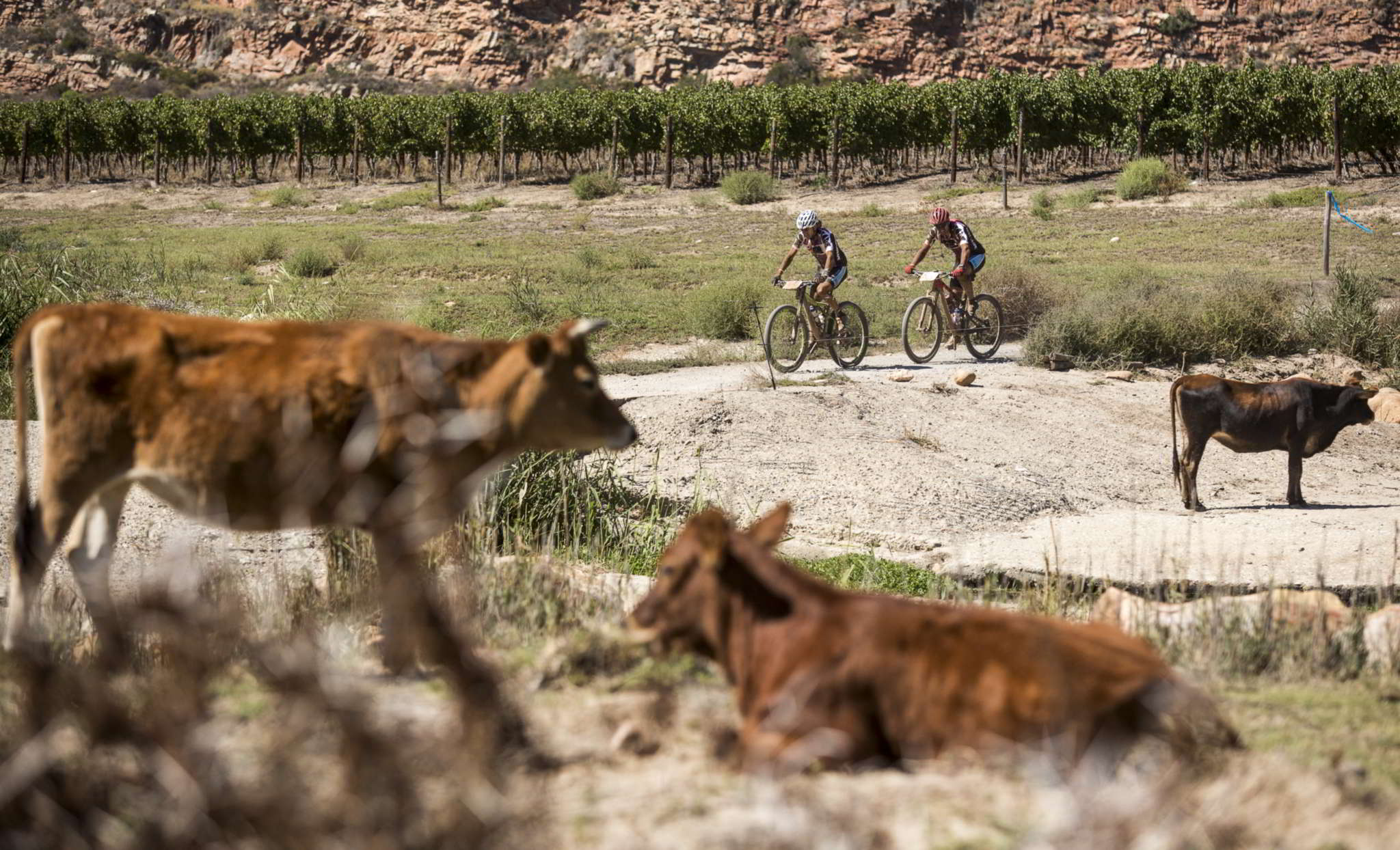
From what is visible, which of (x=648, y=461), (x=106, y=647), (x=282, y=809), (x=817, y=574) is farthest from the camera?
(x=648, y=461)

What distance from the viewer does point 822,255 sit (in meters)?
16.4

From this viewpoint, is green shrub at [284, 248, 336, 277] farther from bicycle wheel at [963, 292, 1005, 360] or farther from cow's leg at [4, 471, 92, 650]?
cow's leg at [4, 471, 92, 650]

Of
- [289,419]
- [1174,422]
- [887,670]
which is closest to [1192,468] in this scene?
[1174,422]

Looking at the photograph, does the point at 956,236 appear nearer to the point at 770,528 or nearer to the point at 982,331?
the point at 982,331

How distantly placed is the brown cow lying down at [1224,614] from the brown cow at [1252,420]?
483cm

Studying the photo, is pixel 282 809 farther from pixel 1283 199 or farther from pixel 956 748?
pixel 1283 199

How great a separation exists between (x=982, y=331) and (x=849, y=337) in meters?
2.28

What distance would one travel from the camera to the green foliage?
10550 cm

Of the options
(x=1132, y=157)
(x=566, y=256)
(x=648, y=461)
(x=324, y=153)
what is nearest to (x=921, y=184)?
(x=1132, y=157)

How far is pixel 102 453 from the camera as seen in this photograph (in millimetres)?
4723

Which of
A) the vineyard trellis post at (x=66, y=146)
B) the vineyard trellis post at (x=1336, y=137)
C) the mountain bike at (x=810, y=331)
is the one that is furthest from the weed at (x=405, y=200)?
the mountain bike at (x=810, y=331)

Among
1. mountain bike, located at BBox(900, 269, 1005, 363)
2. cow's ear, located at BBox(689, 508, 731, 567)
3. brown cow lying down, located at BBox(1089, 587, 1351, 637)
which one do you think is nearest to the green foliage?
mountain bike, located at BBox(900, 269, 1005, 363)

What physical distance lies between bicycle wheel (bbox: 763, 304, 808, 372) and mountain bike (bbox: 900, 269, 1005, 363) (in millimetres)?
1408

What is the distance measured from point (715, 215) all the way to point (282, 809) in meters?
42.9
